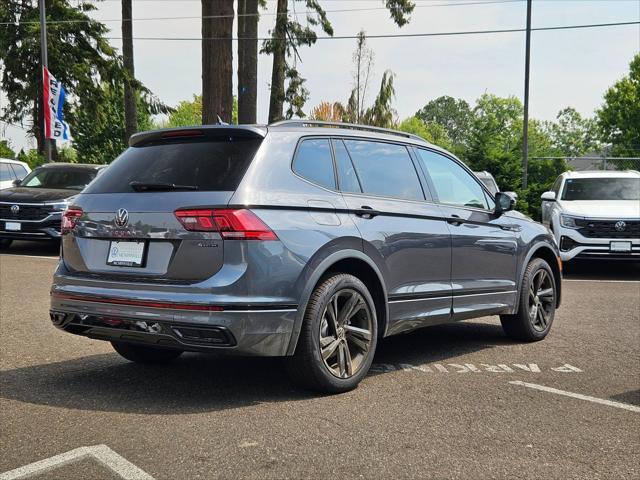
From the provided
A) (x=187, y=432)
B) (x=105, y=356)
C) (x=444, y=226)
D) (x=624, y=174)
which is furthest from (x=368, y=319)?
(x=624, y=174)

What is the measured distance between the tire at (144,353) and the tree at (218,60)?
12553 mm

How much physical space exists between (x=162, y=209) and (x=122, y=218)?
0.32 m

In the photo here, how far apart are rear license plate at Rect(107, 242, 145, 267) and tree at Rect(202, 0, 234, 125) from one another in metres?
13.4

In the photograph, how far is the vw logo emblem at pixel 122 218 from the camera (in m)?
4.97

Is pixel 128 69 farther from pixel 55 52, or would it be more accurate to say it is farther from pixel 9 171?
pixel 9 171

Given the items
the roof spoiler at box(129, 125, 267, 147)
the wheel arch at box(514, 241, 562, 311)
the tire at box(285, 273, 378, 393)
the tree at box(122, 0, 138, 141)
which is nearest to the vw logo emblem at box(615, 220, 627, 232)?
the wheel arch at box(514, 241, 562, 311)

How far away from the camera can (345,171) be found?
221 inches

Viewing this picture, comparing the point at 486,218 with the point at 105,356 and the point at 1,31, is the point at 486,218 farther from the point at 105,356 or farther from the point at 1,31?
the point at 1,31

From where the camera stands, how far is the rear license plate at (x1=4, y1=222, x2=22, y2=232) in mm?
15102

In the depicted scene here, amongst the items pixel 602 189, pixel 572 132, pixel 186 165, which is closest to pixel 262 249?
pixel 186 165

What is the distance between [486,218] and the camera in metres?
6.96

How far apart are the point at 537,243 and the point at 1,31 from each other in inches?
1152

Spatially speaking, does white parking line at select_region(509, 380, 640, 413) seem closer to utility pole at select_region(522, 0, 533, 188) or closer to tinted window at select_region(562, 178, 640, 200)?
tinted window at select_region(562, 178, 640, 200)

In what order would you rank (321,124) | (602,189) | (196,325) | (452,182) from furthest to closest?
1. (602,189)
2. (452,182)
3. (321,124)
4. (196,325)
